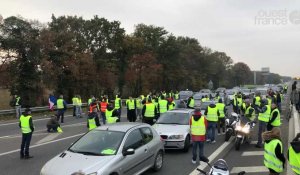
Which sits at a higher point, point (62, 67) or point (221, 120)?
point (62, 67)

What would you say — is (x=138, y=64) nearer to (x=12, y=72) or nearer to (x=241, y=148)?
(x=12, y=72)

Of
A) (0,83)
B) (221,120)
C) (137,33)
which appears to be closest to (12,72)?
Answer: (0,83)

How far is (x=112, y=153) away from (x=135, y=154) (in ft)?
2.81

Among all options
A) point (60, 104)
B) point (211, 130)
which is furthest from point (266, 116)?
point (60, 104)

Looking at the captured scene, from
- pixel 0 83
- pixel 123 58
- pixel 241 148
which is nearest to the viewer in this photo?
pixel 241 148

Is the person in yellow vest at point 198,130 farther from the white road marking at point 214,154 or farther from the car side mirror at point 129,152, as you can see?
the car side mirror at point 129,152

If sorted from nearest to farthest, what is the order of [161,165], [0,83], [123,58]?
[161,165]
[0,83]
[123,58]

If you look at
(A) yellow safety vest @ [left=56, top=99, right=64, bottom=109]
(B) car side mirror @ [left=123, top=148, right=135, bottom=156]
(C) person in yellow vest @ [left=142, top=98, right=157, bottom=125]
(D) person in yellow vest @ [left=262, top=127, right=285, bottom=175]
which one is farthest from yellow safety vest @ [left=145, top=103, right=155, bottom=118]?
(D) person in yellow vest @ [left=262, top=127, right=285, bottom=175]

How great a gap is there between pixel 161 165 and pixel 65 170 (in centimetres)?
382

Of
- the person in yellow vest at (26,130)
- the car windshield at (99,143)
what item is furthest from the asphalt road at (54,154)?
the car windshield at (99,143)

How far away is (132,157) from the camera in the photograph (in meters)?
8.72

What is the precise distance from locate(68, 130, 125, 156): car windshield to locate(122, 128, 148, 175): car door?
0.26 m

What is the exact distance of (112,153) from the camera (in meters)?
8.23

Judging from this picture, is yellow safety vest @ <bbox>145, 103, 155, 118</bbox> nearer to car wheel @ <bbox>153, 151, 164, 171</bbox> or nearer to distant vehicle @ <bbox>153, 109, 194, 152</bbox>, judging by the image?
distant vehicle @ <bbox>153, 109, 194, 152</bbox>
